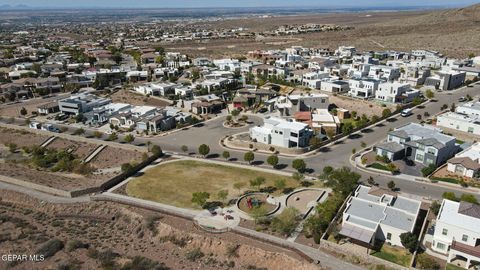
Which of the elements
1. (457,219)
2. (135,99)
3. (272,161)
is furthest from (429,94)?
(135,99)

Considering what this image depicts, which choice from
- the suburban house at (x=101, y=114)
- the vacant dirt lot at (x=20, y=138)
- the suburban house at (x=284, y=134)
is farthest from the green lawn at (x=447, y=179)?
the vacant dirt lot at (x=20, y=138)

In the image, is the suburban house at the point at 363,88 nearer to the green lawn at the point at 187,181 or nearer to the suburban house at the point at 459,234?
the green lawn at the point at 187,181

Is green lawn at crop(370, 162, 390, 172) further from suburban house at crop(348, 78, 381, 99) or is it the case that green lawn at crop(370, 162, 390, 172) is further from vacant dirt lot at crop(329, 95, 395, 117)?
suburban house at crop(348, 78, 381, 99)

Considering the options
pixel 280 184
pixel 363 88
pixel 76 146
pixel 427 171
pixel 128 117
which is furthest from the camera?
pixel 363 88

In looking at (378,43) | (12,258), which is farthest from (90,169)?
(378,43)

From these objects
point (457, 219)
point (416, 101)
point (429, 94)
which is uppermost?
point (429, 94)

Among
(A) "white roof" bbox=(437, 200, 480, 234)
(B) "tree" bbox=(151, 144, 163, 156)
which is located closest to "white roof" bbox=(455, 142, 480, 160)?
(A) "white roof" bbox=(437, 200, 480, 234)

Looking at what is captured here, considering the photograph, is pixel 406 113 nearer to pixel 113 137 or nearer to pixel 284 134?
pixel 284 134
